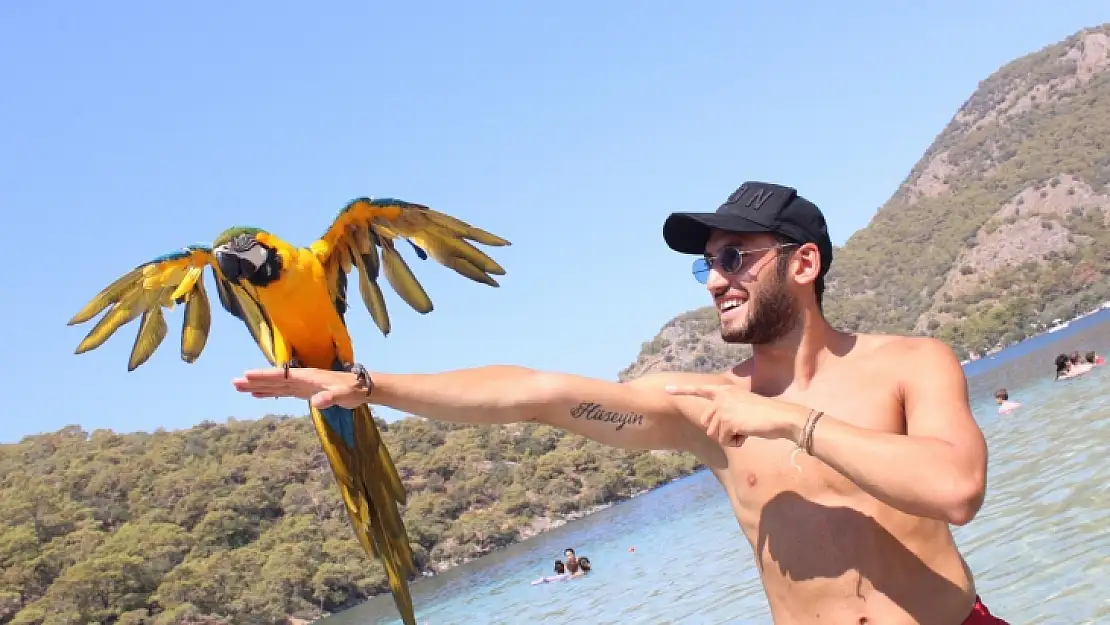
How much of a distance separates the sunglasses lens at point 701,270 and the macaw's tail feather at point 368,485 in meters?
1.61

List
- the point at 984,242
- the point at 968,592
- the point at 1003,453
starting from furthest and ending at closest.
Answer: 1. the point at 984,242
2. the point at 1003,453
3. the point at 968,592

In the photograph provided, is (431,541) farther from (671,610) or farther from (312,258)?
(312,258)

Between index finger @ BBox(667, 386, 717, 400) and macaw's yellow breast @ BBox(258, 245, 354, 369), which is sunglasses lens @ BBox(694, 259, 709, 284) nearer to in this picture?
index finger @ BBox(667, 386, 717, 400)

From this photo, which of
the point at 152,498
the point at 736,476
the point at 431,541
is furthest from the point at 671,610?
the point at 152,498

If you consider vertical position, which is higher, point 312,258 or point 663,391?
point 312,258

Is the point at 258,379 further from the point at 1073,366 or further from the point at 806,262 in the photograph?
the point at 1073,366

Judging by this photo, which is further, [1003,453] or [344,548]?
[344,548]

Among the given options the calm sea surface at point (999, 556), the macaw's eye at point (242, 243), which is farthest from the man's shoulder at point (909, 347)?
the calm sea surface at point (999, 556)

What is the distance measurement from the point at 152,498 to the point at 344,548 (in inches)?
554

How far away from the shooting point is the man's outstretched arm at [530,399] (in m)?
2.09

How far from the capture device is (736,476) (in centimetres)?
242

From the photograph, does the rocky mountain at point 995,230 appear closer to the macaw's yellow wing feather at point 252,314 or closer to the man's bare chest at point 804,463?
the macaw's yellow wing feather at point 252,314

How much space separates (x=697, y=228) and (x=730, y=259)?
0.13 meters

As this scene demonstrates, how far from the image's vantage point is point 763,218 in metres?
2.22
